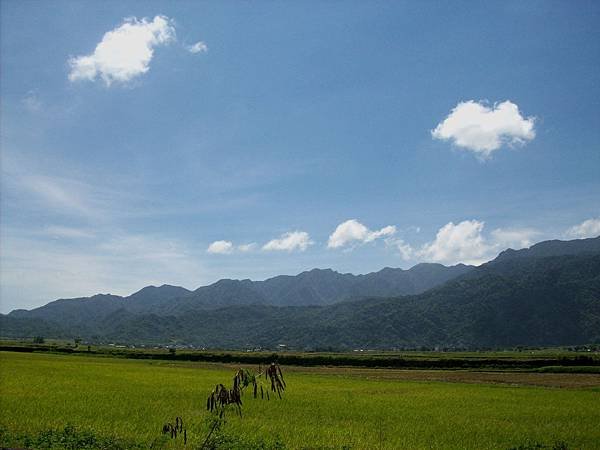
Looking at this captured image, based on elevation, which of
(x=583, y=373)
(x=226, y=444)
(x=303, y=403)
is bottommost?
(x=583, y=373)

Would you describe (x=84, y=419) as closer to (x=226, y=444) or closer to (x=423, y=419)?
(x=226, y=444)

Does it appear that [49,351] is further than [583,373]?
Yes

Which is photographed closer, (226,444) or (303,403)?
(226,444)

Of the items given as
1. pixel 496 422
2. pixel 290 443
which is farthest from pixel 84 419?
pixel 496 422

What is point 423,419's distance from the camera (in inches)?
890

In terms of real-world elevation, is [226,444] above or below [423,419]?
above

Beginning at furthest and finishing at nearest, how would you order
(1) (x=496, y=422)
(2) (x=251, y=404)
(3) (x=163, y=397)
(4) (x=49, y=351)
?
(4) (x=49, y=351), (3) (x=163, y=397), (2) (x=251, y=404), (1) (x=496, y=422)

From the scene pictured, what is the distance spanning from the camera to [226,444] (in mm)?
12922

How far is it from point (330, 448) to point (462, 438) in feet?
21.0

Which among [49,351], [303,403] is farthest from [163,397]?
[49,351]

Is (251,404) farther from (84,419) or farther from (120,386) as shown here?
(120,386)

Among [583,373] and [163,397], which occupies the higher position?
[163,397]

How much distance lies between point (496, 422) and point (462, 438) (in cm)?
468

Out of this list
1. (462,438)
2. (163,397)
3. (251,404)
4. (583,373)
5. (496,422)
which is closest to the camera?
(462,438)
